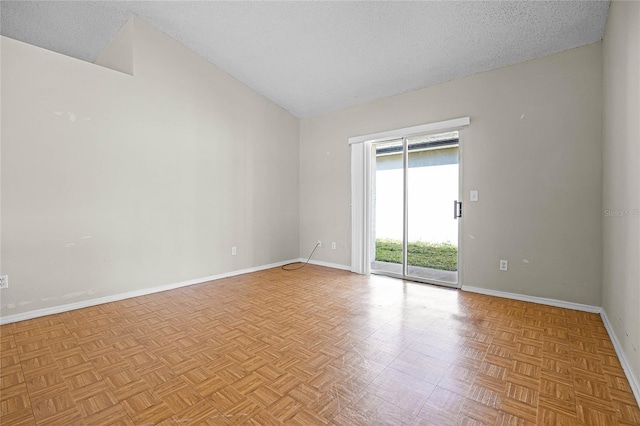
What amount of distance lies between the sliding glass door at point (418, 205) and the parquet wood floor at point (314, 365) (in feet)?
3.21

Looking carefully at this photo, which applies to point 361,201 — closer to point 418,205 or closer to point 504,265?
point 418,205

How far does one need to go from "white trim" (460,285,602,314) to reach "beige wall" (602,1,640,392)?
188 mm

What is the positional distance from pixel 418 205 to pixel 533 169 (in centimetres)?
135

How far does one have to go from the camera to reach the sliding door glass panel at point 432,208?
378cm

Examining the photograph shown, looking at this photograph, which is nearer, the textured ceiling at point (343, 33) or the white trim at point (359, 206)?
the textured ceiling at point (343, 33)

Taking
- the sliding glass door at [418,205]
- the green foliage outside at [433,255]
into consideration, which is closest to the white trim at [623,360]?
the sliding glass door at [418,205]

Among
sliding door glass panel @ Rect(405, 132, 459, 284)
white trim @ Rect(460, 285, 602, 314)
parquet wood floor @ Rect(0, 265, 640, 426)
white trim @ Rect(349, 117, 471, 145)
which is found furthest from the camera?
sliding door glass panel @ Rect(405, 132, 459, 284)

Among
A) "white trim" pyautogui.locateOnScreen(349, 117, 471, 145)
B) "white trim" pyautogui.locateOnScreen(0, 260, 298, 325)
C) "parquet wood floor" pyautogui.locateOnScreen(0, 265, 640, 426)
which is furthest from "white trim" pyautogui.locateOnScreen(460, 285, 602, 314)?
"white trim" pyautogui.locateOnScreen(0, 260, 298, 325)

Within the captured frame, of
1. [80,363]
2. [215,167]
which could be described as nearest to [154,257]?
[215,167]

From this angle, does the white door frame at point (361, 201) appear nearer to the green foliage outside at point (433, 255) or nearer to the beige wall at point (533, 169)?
the green foliage outside at point (433, 255)

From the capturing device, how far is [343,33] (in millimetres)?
3172

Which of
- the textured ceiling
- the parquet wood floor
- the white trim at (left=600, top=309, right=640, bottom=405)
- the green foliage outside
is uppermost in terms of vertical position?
the textured ceiling

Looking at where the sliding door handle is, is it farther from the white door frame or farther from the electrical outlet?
the white door frame

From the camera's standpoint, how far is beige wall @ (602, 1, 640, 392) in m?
1.71
